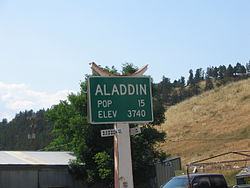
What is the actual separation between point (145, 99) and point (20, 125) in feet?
298

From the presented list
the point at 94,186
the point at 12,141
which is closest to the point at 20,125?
the point at 12,141

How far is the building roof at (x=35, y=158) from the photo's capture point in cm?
2977

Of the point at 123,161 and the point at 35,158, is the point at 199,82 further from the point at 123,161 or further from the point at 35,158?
the point at 123,161

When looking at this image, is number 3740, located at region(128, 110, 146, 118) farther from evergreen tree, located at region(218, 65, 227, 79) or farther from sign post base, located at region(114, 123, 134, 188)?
evergreen tree, located at region(218, 65, 227, 79)

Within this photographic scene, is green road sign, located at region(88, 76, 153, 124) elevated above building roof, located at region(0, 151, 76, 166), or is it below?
above

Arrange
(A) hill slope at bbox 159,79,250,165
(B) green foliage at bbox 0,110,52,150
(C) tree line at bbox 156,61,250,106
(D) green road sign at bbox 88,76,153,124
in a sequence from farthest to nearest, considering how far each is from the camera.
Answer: (C) tree line at bbox 156,61,250,106
(B) green foliage at bbox 0,110,52,150
(A) hill slope at bbox 159,79,250,165
(D) green road sign at bbox 88,76,153,124

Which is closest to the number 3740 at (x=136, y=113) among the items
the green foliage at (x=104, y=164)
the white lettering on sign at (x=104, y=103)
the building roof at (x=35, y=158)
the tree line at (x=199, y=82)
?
the white lettering on sign at (x=104, y=103)

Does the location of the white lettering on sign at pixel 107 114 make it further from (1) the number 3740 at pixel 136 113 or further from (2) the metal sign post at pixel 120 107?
(1) the number 3740 at pixel 136 113

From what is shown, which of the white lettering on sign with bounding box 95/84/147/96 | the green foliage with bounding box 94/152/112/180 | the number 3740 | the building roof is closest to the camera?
the white lettering on sign with bounding box 95/84/147/96

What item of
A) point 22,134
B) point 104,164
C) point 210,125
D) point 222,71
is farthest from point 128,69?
point 222,71

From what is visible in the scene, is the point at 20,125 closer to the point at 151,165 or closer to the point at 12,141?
the point at 12,141

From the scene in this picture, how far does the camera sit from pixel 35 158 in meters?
32.2

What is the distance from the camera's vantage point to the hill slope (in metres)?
48.8

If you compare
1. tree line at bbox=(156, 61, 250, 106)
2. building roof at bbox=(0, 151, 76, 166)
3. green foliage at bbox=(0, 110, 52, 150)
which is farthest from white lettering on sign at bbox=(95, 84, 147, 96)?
tree line at bbox=(156, 61, 250, 106)
